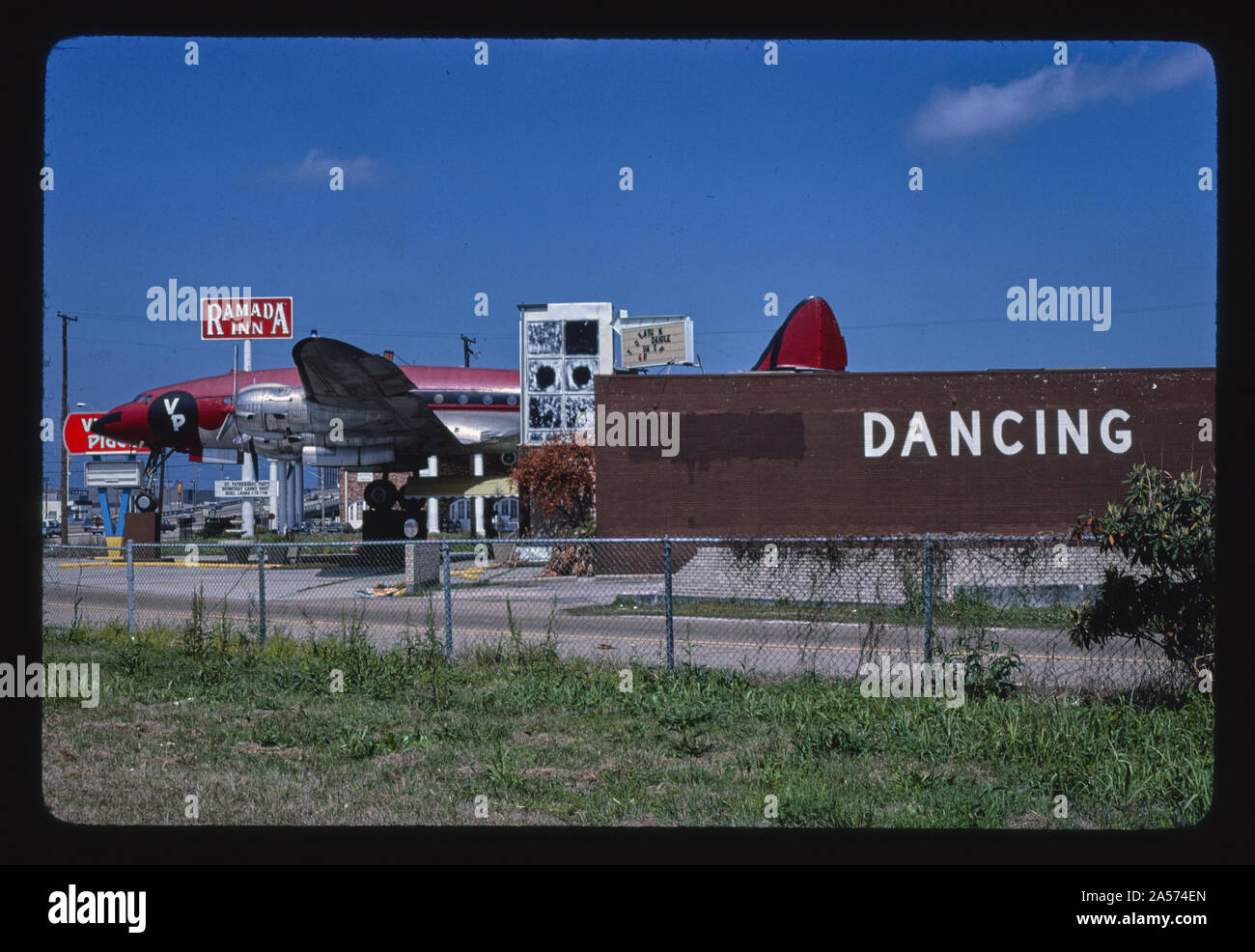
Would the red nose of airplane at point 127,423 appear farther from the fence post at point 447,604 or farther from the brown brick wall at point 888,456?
the fence post at point 447,604

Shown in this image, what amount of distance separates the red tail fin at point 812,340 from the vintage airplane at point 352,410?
31 millimetres

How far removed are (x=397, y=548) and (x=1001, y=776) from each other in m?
21.6

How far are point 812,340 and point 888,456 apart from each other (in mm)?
6577

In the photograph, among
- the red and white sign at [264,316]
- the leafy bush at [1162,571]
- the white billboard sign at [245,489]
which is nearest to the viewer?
the leafy bush at [1162,571]

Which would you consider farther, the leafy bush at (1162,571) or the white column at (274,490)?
the white column at (274,490)

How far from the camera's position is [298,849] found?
3.18 meters

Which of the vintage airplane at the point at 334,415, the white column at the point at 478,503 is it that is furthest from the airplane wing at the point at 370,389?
the white column at the point at 478,503

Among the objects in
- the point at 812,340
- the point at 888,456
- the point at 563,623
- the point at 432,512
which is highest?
the point at 812,340

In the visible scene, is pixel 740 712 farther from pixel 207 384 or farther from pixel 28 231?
pixel 207 384

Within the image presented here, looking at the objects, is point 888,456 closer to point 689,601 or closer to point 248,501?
point 689,601

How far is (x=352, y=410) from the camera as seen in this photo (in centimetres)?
2609

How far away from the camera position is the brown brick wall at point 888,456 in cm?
2269

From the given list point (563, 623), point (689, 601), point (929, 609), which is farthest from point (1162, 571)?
point (689, 601)

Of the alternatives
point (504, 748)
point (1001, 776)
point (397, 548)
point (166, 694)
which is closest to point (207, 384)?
point (397, 548)
